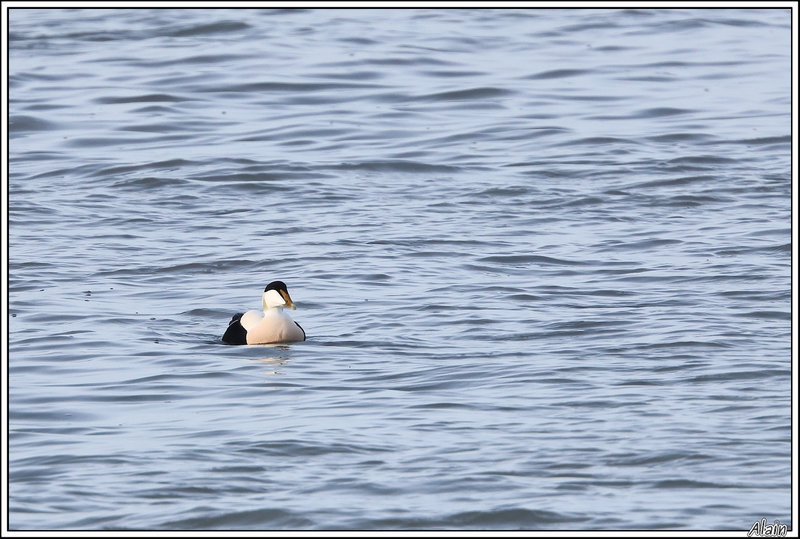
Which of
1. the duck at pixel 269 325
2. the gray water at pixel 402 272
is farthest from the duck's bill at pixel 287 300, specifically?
the gray water at pixel 402 272

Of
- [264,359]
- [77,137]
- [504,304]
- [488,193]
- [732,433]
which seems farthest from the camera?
[77,137]

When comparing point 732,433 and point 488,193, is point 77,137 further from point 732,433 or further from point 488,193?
point 732,433

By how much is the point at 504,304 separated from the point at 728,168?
6.16 meters

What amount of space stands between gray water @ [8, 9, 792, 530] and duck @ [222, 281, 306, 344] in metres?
0.11

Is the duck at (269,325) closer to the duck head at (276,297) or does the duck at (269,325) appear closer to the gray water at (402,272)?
the duck head at (276,297)

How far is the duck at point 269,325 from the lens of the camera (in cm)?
1054

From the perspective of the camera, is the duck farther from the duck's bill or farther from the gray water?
the gray water

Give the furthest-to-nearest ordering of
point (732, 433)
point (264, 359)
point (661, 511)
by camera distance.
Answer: point (264, 359) → point (732, 433) → point (661, 511)

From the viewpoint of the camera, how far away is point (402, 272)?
41.8 ft

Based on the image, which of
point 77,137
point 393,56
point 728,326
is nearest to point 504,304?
point 728,326

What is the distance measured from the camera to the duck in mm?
10539

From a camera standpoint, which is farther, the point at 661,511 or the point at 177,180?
the point at 177,180

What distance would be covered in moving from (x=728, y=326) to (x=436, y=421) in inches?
121

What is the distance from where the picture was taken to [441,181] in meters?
16.5
